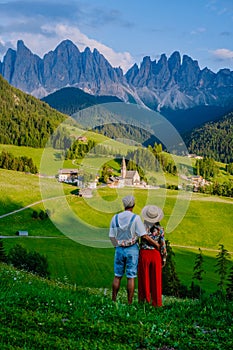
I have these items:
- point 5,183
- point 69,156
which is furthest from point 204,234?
point 69,156

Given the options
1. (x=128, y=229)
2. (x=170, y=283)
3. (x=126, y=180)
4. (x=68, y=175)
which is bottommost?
(x=170, y=283)

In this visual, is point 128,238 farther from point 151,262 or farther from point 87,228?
point 87,228

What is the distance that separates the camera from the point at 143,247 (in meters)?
12.0

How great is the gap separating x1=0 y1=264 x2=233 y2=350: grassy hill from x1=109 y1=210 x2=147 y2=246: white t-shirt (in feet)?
6.29

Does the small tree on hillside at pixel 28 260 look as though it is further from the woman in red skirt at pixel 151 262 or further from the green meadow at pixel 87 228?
the woman in red skirt at pixel 151 262

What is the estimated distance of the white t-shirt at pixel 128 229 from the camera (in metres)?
11.8

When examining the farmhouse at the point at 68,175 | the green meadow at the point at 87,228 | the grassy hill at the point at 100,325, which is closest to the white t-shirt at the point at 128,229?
the grassy hill at the point at 100,325

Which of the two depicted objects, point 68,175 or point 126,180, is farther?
point 68,175

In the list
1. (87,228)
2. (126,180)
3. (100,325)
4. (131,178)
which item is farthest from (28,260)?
(131,178)

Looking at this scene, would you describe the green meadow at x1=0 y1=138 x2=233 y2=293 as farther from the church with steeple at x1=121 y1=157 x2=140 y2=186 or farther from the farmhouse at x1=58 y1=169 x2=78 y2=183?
the farmhouse at x1=58 y1=169 x2=78 y2=183

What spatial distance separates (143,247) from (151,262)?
496 millimetres

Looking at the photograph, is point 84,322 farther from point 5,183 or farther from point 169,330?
point 5,183

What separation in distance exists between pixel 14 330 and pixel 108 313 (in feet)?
7.88

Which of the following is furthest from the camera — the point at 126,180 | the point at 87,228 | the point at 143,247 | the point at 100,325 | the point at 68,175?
the point at 68,175
